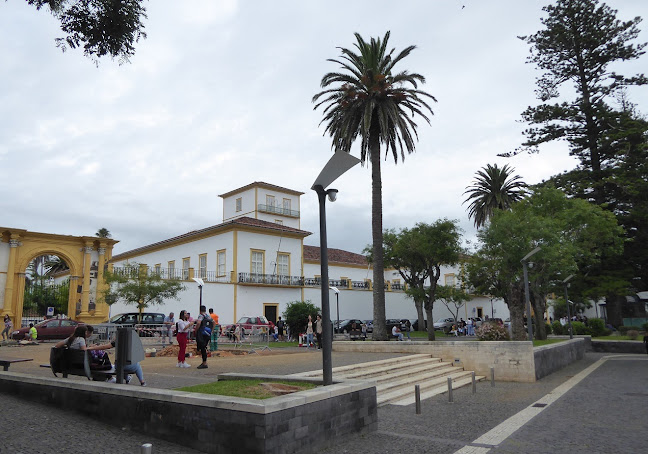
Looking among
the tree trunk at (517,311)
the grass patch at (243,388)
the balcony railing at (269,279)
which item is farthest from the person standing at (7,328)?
the tree trunk at (517,311)

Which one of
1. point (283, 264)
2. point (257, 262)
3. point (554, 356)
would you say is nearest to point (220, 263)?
point (257, 262)

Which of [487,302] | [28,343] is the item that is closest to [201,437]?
[28,343]

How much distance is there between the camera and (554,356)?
695 inches

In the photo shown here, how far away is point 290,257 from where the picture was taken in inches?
1578

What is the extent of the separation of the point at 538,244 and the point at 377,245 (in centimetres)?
731

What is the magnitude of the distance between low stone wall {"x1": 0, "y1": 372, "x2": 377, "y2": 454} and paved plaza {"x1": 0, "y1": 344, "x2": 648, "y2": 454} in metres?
0.17

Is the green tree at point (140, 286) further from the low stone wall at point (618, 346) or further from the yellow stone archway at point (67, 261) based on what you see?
the low stone wall at point (618, 346)

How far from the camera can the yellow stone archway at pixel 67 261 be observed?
98.2ft

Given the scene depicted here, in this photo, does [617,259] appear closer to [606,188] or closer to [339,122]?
[606,188]

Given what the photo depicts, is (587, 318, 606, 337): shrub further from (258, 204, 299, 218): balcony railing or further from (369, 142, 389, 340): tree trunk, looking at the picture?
(258, 204, 299, 218): balcony railing

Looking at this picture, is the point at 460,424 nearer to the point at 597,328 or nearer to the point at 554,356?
the point at 554,356

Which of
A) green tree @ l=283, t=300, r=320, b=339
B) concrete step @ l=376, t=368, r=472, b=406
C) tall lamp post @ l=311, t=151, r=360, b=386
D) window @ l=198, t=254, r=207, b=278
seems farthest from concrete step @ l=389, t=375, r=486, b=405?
window @ l=198, t=254, r=207, b=278

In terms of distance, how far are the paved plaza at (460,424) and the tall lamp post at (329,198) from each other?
1186 mm

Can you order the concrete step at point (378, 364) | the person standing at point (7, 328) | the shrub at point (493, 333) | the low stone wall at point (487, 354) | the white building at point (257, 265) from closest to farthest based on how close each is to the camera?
the concrete step at point (378, 364) → the low stone wall at point (487, 354) → the shrub at point (493, 333) → the person standing at point (7, 328) → the white building at point (257, 265)
